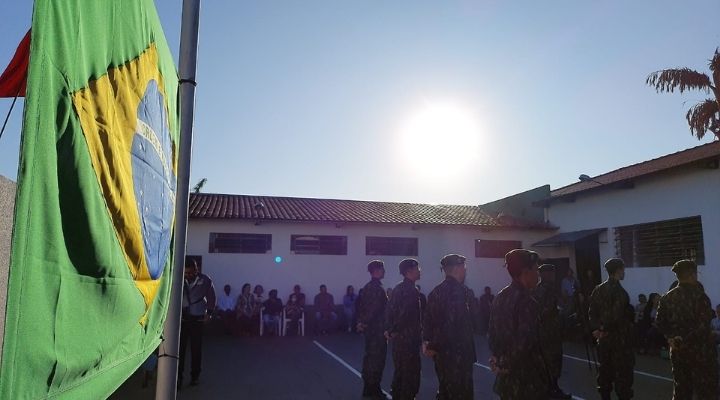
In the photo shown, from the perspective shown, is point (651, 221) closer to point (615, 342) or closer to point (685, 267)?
point (615, 342)

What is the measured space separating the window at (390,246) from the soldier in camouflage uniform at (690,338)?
12779 mm

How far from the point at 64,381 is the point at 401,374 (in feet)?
17.6

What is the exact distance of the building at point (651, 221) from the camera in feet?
40.8

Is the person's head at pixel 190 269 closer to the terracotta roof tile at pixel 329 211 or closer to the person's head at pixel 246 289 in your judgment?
the person's head at pixel 246 289

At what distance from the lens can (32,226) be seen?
0.97 metres

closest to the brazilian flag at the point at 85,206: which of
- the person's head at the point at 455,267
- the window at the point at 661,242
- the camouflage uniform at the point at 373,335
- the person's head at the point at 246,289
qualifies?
the person's head at the point at 455,267

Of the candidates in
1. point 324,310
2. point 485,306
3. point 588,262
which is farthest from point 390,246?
point 588,262

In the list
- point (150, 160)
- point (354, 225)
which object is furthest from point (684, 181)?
point (150, 160)

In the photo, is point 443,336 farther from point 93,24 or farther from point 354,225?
point 354,225

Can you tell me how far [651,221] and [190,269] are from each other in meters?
12.5

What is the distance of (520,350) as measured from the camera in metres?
4.08

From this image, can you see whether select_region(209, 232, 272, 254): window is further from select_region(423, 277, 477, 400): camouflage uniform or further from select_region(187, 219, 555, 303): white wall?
select_region(423, 277, 477, 400): camouflage uniform

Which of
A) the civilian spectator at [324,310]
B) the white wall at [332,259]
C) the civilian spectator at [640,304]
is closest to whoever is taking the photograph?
the civilian spectator at [640,304]

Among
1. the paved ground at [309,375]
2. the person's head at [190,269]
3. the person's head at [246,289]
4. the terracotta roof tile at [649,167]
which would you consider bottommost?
the paved ground at [309,375]
